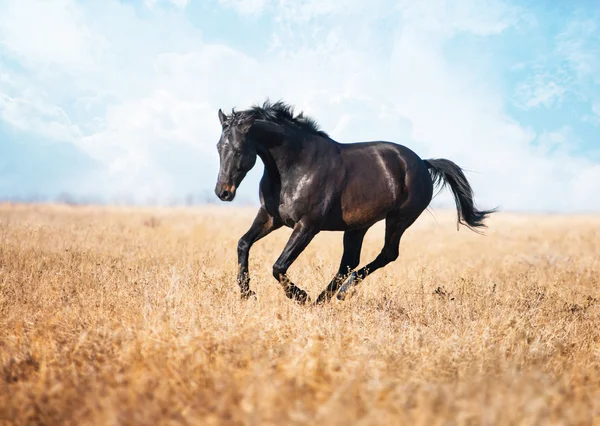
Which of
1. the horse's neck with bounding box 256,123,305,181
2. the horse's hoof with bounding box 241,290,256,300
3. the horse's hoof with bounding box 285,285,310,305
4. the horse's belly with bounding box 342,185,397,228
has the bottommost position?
the horse's hoof with bounding box 241,290,256,300

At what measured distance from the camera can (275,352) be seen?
4355 mm

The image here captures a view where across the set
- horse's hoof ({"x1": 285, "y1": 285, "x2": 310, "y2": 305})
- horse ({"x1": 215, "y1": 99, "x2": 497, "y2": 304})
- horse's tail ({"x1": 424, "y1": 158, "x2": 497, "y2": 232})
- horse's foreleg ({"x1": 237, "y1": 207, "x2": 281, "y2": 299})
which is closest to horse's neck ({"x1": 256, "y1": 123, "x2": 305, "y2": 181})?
horse ({"x1": 215, "y1": 99, "x2": 497, "y2": 304})

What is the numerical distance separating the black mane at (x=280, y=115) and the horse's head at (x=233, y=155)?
0.57 feet

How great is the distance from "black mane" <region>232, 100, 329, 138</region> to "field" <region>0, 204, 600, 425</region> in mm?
2059

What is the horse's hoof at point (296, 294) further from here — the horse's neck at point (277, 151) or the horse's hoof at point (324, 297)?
the horse's neck at point (277, 151)

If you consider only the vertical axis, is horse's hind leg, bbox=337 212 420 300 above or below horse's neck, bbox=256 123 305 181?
below

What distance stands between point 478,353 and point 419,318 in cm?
171

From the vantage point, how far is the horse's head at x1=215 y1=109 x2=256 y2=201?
20.4ft

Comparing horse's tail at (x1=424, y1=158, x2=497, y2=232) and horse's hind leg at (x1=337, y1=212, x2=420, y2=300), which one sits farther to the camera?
horse's tail at (x1=424, y1=158, x2=497, y2=232)

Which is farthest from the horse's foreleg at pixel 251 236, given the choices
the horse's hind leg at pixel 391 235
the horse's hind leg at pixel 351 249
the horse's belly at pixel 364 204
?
the horse's hind leg at pixel 391 235

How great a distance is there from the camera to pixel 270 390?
2811mm

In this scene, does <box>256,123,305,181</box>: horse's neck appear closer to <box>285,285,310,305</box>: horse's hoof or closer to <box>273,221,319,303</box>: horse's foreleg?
<box>273,221,319,303</box>: horse's foreleg

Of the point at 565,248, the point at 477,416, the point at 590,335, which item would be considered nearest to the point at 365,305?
the point at 590,335

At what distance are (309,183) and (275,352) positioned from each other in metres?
2.81
